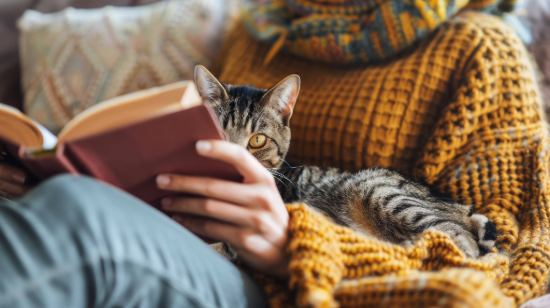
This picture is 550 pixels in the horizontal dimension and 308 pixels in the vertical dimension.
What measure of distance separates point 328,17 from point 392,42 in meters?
0.22

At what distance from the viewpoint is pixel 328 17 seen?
1050 millimetres

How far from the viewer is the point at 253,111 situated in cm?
89

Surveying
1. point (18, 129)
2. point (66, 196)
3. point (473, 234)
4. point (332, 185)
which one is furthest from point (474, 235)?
point (18, 129)

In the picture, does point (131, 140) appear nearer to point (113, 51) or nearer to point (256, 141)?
point (256, 141)

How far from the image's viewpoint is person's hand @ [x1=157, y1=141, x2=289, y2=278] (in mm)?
559

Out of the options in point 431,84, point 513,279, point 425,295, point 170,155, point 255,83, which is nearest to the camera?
point 425,295

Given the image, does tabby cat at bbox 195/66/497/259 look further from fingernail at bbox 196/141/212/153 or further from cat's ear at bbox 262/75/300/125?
fingernail at bbox 196/141/212/153

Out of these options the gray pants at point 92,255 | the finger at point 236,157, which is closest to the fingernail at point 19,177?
the gray pants at point 92,255

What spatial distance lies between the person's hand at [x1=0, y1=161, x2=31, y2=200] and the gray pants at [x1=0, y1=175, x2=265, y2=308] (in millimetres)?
232

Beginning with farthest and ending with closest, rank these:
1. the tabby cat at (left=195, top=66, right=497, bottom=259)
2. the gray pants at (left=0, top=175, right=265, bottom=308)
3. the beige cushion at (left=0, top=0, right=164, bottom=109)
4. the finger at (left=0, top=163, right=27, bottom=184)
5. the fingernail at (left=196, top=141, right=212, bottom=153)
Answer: the beige cushion at (left=0, top=0, right=164, bottom=109), the tabby cat at (left=195, top=66, right=497, bottom=259), the finger at (left=0, top=163, right=27, bottom=184), the fingernail at (left=196, top=141, right=212, bottom=153), the gray pants at (left=0, top=175, right=265, bottom=308)

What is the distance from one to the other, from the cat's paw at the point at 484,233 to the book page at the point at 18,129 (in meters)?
0.83

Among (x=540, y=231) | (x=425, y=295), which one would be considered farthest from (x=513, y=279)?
(x=425, y=295)

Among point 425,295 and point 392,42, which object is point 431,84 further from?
point 425,295

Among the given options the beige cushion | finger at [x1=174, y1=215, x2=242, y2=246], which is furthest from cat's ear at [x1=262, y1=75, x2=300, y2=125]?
the beige cushion
